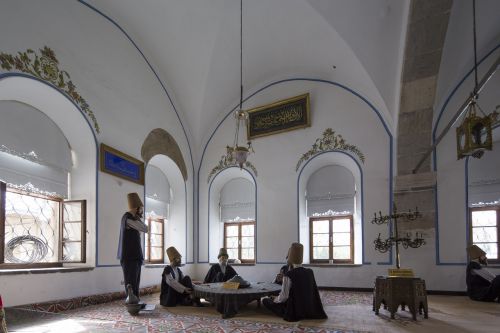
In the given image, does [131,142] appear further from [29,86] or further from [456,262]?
[456,262]

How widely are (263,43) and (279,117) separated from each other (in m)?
1.62

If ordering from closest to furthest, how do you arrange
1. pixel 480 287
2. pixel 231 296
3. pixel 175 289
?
pixel 231 296 < pixel 175 289 < pixel 480 287

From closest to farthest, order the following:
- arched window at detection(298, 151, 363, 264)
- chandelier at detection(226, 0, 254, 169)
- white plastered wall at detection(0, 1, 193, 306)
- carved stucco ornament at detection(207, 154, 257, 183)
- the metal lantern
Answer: the metal lantern < white plastered wall at detection(0, 1, 193, 306) < chandelier at detection(226, 0, 254, 169) < arched window at detection(298, 151, 363, 264) < carved stucco ornament at detection(207, 154, 257, 183)

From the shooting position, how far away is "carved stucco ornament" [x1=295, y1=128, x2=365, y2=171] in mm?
7309

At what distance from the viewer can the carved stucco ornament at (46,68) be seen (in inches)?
179

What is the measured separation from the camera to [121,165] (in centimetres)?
638

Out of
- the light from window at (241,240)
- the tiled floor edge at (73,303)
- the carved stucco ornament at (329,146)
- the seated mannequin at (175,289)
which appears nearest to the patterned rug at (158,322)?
the tiled floor edge at (73,303)

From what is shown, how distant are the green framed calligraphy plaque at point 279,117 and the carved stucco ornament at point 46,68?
3679mm

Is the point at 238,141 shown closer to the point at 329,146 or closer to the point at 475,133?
the point at 329,146

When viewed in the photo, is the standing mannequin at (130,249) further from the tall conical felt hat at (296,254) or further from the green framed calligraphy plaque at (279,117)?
the green framed calligraphy plaque at (279,117)

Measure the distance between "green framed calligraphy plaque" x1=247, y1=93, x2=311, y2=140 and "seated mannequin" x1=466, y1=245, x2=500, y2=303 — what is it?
381cm

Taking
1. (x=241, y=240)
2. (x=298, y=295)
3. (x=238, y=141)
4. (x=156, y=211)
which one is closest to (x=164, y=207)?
(x=156, y=211)

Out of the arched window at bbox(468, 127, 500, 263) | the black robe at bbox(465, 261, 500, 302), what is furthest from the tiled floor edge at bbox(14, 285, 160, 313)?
the arched window at bbox(468, 127, 500, 263)

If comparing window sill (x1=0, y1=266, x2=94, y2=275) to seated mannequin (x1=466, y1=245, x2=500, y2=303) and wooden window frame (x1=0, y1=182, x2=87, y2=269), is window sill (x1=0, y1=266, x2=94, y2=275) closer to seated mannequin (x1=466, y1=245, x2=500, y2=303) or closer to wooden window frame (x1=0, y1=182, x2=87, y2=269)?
wooden window frame (x1=0, y1=182, x2=87, y2=269)
